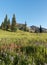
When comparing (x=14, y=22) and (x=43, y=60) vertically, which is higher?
(x=14, y=22)

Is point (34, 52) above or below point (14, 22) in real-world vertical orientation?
below

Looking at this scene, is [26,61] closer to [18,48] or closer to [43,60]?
[43,60]

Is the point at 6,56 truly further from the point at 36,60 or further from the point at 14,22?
the point at 14,22

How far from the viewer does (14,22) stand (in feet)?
336

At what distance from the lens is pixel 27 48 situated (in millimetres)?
13562

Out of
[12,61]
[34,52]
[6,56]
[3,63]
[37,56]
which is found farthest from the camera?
[34,52]

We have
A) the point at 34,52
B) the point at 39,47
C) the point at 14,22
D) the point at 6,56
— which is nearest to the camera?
the point at 6,56

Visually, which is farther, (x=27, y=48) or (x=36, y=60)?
(x=27, y=48)

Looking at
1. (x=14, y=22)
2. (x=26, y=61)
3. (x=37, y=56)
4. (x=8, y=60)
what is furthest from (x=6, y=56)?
(x=14, y=22)

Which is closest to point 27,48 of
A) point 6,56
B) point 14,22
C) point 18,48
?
point 18,48

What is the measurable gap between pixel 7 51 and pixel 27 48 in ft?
5.89

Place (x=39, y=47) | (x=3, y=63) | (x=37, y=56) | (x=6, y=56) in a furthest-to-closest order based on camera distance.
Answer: (x=39, y=47) → (x=37, y=56) → (x=6, y=56) → (x=3, y=63)

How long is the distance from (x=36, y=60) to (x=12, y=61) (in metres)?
1.65

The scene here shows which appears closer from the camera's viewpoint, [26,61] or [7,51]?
[26,61]
